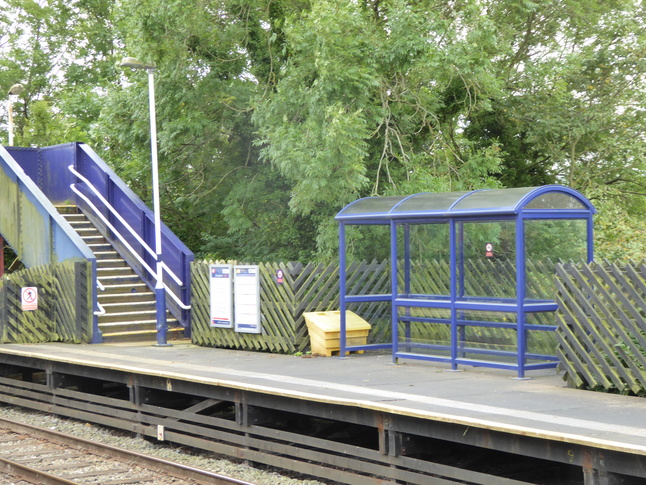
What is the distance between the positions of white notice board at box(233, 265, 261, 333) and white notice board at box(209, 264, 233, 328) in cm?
16

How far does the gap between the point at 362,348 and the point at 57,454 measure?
4.76 metres

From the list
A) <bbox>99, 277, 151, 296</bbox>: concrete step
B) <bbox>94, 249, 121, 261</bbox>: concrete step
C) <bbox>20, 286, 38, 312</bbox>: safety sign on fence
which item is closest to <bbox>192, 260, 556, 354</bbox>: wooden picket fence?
<bbox>99, 277, 151, 296</bbox>: concrete step

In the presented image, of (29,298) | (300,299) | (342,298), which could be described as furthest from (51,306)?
(342,298)

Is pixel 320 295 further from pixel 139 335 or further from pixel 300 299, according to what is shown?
pixel 139 335

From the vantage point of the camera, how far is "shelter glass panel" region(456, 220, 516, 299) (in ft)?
34.7

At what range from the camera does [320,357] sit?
12.8 meters

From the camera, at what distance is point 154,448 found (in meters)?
11.5

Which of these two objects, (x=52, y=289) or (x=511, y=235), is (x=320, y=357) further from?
(x=52, y=289)

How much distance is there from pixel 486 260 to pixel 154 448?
5.31 metres

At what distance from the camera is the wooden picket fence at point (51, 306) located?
15.4 m

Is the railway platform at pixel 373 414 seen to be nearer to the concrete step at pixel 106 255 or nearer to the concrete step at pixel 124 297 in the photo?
the concrete step at pixel 124 297

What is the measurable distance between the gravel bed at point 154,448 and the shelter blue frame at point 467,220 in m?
2.91

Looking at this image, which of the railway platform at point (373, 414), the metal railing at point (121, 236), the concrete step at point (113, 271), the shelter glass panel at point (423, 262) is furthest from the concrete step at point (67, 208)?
the shelter glass panel at point (423, 262)

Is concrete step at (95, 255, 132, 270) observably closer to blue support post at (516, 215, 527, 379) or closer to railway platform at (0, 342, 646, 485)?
railway platform at (0, 342, 646, 485)
